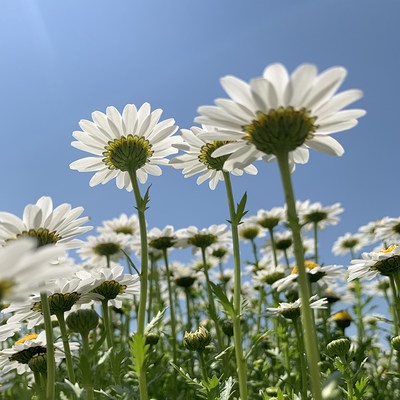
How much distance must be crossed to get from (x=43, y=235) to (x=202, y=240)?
2.77 m

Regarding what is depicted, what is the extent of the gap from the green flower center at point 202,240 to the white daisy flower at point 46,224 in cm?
256

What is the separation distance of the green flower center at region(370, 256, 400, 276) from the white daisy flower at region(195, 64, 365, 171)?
1440 millimetres

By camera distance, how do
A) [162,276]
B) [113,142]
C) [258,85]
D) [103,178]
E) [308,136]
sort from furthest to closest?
[162,276]
[103,178]
[113,142]
[308,136]
[258,85]

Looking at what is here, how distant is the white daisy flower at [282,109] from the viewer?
160cm

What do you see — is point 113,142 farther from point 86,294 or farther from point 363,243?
point 363,243

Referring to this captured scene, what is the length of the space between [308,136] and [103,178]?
4.62 feet

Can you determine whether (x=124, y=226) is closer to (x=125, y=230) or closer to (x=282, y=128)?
(x=125, y=230)

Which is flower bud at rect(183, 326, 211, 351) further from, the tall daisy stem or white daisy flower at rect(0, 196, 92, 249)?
white daisy flower at rect(0, 196, 92, 249)

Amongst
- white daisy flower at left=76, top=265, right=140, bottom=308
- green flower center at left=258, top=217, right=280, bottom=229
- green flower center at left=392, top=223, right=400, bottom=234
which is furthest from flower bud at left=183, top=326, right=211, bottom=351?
green flower center at left=258, top=217, right=280, bottom=229

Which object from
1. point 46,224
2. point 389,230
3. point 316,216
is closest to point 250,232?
point 316,216

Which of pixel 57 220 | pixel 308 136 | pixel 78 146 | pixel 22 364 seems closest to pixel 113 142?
pixel 78 146

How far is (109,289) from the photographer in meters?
2.74

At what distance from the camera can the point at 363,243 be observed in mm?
7488

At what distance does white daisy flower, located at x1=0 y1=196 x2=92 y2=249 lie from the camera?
206cm
